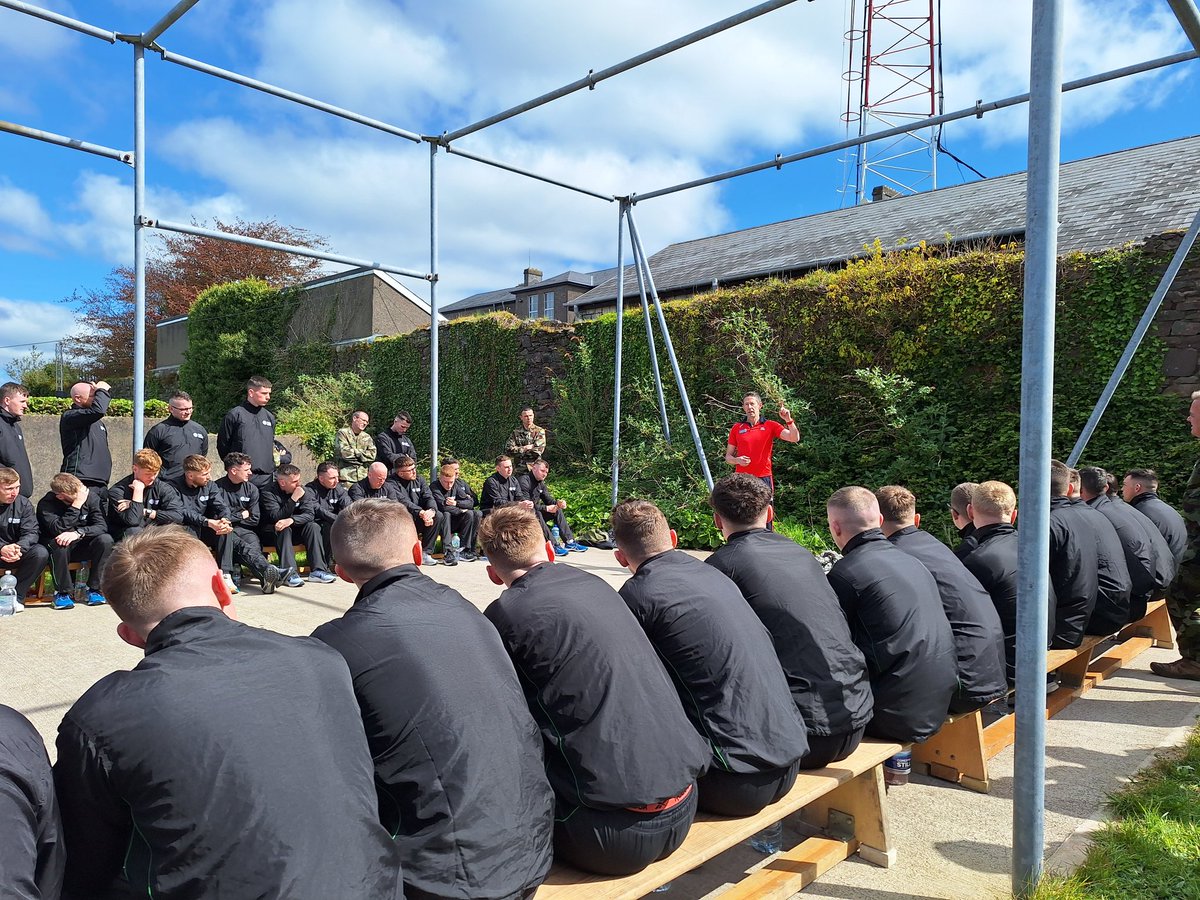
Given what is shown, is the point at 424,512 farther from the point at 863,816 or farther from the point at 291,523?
the point at 863,816

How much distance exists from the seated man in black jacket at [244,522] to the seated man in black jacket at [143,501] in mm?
465

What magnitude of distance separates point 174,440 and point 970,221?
1378 cm

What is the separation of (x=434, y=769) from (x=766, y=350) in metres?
9.47

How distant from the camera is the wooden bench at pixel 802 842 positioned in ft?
6.58

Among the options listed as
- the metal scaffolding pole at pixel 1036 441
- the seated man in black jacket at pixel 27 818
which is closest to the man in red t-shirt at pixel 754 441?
the metal scaffolding pole at pixel 1036 441

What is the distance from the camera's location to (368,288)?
19.0 metres

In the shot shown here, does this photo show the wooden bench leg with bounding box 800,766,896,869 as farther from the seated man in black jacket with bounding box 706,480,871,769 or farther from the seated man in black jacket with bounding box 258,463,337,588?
the seated man in black jacket with bounding box 258,463,337,588

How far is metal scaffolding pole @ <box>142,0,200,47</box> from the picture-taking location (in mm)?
4582

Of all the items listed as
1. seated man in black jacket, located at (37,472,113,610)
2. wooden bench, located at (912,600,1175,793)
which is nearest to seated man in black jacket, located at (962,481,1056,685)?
wooden bench, located at (912,600,1175,793)

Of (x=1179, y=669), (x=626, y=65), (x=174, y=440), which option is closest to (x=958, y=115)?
(x=626, y=65)

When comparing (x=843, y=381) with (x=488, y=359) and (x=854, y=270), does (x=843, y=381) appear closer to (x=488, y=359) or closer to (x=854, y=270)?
(x=854, y=270)

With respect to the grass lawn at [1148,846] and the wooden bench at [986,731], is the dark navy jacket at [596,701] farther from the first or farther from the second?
the wooden bench at [986,731]

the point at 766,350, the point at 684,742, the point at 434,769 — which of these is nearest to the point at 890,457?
the point at 766,350

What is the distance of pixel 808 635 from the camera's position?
262cm
